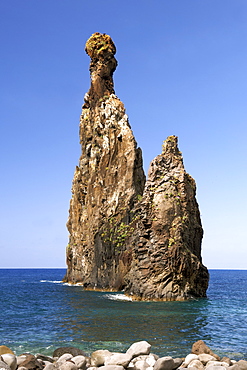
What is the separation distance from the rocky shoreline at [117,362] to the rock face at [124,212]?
95.1 ft

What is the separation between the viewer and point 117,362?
17.5m

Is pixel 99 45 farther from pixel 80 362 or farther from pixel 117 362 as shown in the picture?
pixel 117 362

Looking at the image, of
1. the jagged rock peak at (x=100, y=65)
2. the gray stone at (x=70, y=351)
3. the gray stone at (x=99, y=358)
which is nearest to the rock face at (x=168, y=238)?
the gray stone at (x=70, y=351)

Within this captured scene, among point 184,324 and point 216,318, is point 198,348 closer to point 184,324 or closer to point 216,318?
point 184,324

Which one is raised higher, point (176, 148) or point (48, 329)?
point (176, 148)

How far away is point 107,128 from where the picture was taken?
8462cm

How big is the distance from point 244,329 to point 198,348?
11196 mm

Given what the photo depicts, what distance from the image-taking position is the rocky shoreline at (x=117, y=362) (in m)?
17.0

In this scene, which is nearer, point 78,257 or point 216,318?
point 216,318

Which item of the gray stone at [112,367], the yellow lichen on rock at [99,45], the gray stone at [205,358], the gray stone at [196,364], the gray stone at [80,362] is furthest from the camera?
the yellow lichen on rock at [99,45]

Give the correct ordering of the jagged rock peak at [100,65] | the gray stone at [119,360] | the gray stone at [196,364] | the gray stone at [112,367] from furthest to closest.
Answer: the jagged rock peak at [100,65]
the gray stone at [196,364]
the gray stone at [119,360]
the gray stone at [112,367]

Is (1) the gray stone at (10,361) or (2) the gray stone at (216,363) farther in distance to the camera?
(2) the gray stone at (216,363)

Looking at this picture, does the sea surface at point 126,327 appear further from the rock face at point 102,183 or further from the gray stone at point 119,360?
the rock face at point 102,183

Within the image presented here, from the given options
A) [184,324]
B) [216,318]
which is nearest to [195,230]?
[216,318]
